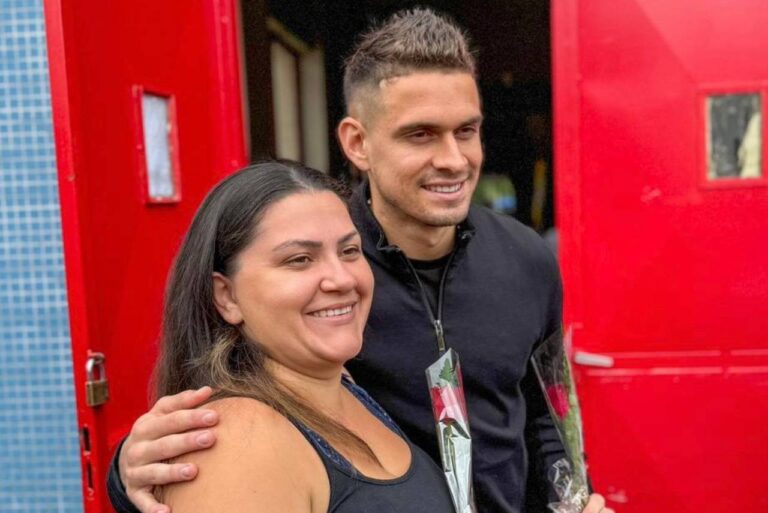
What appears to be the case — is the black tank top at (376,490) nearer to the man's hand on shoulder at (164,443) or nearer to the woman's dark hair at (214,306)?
the woman's dark hair at (214,306)

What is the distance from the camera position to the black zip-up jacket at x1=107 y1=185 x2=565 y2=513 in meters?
1.68

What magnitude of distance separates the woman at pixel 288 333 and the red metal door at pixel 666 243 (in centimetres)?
140

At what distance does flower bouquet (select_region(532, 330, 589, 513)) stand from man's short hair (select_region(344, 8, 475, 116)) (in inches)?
27.3

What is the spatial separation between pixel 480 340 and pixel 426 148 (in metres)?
0.45

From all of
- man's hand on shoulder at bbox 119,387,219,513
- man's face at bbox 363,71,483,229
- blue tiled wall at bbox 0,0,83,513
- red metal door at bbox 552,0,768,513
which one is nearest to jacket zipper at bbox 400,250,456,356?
man's face at bbox 363,71,483,229

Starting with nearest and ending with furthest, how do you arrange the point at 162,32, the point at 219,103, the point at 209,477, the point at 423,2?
1. the point at 209,477
2. the point at 162,32
3. the point at 219,103
4. the point at 423,2

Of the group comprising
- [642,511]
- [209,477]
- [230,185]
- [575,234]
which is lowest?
[642,511]

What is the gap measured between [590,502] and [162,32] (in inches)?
76.3

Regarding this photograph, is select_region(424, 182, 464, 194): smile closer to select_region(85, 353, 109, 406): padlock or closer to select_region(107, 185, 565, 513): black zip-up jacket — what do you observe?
select_region(107, 185, 565, 513): black zip-up jacket

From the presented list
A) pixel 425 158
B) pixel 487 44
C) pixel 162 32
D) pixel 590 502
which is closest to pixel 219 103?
pixel 162 32

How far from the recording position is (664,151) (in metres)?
2.59

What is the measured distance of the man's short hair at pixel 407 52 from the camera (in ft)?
5.66

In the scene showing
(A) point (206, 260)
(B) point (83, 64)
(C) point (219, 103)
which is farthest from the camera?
(C) point (219, 103)

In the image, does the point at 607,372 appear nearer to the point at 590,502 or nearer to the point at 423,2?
the point at 590,502
